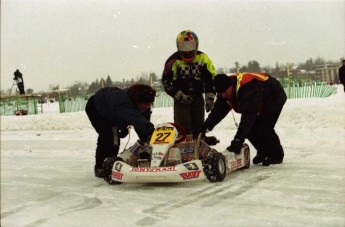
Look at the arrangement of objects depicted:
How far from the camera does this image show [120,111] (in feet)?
14.8

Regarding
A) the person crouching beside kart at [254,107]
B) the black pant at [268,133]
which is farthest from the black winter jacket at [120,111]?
the black pant at [268,133]

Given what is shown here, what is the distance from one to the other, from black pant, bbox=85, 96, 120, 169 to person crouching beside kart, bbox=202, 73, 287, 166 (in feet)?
3.59

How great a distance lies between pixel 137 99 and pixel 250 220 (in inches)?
78.0

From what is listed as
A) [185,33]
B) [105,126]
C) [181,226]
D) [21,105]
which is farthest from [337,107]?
[21,105]

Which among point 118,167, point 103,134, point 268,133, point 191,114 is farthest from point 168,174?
point 268,133

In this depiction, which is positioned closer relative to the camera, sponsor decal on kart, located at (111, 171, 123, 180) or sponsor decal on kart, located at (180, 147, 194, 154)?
sponsor decal on kart, located at (111, 171, 123, 180)

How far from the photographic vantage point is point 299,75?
776 inches

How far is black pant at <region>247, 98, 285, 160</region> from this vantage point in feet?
17.9

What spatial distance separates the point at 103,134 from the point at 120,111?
72 centimetres

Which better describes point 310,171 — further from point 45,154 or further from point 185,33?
point 45,154

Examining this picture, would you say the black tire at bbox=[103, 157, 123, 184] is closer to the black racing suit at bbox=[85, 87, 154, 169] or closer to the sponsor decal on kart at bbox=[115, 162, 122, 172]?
the sponsor decal on kart at bbox=[115, 162, 122, 172]

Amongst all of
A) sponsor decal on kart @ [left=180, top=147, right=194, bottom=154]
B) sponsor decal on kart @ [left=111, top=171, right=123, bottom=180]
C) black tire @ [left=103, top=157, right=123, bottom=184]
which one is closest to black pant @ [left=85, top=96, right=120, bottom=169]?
black tire @ [left=103, top=157, right=123, bottom=184]

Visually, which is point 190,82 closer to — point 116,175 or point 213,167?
point 213,167

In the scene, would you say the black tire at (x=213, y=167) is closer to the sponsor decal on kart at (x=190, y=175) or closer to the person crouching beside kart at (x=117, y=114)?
the sponsor decal on kart at (x=190, y=175)
